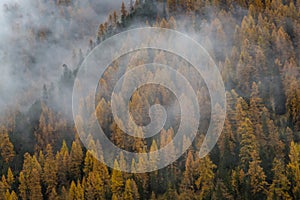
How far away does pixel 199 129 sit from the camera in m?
127

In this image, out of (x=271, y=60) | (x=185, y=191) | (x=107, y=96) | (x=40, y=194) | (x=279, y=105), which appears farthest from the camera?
(x=107, y=96)

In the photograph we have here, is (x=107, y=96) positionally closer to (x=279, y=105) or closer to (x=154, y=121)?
(x=154, y=121)

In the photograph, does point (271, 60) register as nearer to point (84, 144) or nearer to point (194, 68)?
point (194, 68)

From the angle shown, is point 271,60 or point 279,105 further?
point 271,60

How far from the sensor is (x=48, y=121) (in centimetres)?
16562

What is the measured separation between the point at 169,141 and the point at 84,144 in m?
26.1

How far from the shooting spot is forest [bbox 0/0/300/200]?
109875mm

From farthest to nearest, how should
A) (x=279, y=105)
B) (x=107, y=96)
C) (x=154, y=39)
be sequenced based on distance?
(x=154, y=39) < (x=107, y=96) < (x=279, y=105)

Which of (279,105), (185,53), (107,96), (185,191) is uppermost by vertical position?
(185,53)

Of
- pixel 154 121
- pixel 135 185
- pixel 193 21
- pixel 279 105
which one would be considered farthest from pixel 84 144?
pixel 193 21

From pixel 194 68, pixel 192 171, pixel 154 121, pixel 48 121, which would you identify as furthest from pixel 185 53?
pixel 192 171

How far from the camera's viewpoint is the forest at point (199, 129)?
360 ft

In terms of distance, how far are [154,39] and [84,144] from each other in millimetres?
53907

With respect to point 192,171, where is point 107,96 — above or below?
above
